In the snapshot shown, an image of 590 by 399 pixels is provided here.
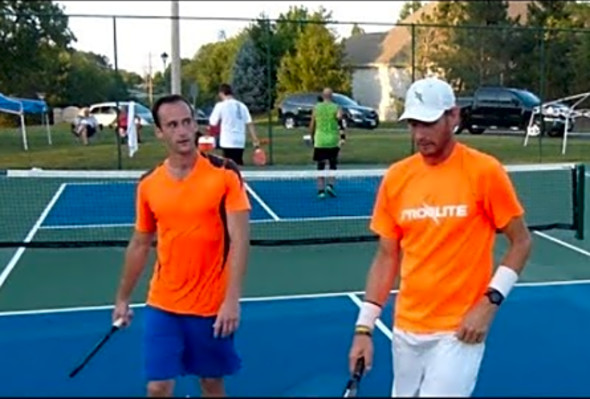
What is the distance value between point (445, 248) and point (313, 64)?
19548 millimetres

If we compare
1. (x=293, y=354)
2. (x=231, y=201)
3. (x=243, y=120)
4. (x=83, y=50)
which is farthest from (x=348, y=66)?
(x=231, y=201)

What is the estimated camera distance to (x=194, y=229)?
367 centimetres

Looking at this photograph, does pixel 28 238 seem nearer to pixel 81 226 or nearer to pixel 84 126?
pixel 81 226

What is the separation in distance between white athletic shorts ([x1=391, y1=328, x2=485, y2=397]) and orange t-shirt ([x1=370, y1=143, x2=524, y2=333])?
0.05m

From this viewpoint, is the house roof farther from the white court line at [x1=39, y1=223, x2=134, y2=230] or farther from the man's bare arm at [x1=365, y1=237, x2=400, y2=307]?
the man's bare arm at [x1=365, y1=237, x2=400, y2=307]

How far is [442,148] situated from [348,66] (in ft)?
72.2

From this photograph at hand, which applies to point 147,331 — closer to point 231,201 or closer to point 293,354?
point 231,201

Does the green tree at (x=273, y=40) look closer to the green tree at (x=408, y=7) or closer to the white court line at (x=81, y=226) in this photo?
the white court line at (x=81, y=226)

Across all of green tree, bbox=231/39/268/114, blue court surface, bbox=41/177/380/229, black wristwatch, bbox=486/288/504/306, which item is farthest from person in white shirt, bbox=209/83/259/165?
black wristwatch, bbox=486/288/504/306

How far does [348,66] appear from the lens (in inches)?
974

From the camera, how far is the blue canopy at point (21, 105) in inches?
692

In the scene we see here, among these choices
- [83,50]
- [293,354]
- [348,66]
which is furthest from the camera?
[348,66]

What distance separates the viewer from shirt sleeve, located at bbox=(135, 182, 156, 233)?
150 inches

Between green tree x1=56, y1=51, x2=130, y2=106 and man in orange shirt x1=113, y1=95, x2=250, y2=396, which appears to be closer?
man in orange shirt x1=113, y1=95, x2=250, y2=396
